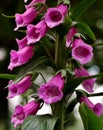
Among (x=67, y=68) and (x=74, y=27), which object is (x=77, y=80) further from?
(x=74, y=27)

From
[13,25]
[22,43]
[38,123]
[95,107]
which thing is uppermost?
[22,43]

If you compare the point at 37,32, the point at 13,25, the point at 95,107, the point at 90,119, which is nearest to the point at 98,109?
the point at 95,107

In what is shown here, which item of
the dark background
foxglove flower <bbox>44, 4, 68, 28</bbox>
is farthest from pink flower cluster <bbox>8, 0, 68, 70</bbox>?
A: the dark background

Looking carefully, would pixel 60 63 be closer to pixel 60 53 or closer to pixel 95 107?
pixel 60 53

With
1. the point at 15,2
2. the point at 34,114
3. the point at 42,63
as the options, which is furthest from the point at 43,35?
the point at 15,2

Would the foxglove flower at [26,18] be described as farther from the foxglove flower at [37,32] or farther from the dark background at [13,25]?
the dark background at [13,25]

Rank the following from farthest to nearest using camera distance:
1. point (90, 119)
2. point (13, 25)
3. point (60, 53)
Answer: point (13, 25), point (60, 53), point (90, 119)
